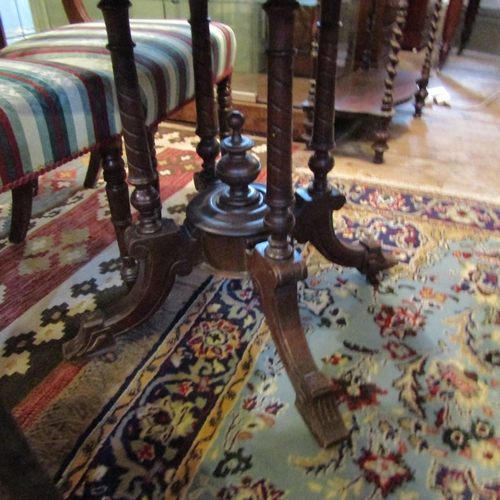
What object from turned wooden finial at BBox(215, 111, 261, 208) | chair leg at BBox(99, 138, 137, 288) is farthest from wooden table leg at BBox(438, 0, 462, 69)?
chair leg at BBox(99, 138, 137, 288)

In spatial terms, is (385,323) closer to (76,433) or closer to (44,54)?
(76,433)

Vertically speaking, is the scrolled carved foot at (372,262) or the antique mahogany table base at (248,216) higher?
the antique mahogany table base at (248,216)

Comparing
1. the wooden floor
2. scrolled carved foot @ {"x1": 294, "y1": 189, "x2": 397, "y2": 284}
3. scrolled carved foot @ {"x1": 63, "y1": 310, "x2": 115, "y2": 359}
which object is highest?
scrolled carved foot @ {"x1": 294, "y1": 189, "x2": 397, "y2": 284}

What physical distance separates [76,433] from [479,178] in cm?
148

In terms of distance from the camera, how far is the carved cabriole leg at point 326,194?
835 mm

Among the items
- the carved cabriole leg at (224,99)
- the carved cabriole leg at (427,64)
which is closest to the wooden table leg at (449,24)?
the carved cabriole leg at (427,64)

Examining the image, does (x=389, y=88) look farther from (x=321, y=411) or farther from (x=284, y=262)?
(x=321, y=411)

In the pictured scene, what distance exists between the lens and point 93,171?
1.45 m

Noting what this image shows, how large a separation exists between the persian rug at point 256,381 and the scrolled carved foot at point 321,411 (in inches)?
0.8

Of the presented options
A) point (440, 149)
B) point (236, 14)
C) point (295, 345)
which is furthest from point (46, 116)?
point (440, 149)

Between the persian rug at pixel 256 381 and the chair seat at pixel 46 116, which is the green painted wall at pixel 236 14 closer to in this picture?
the persian rug at pixel 256 381

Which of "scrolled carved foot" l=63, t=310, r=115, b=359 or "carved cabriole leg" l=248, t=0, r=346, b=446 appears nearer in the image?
"carved cabriole leg" l=248, t=0, r=346, b=446

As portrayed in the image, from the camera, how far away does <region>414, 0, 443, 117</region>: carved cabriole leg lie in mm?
1938

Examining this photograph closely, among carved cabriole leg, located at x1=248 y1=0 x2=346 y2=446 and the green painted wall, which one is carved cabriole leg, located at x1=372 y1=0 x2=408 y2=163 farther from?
carved cabriole leg, located at x1=248 y1=0 x2=346 y2=446
